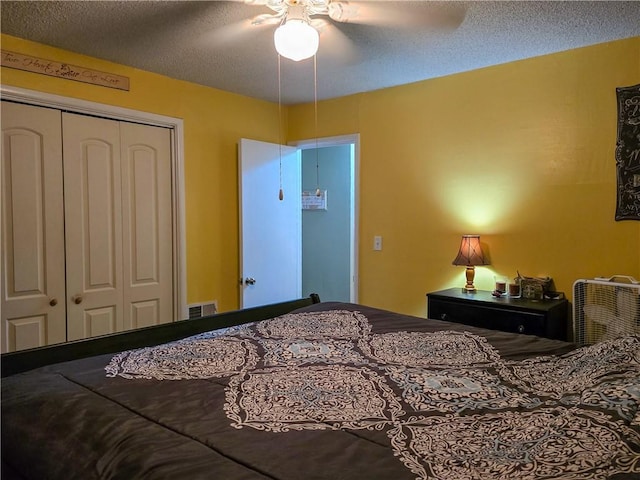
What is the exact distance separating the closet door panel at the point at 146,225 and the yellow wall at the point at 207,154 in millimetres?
156

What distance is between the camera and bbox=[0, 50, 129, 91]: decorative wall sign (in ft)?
8.86

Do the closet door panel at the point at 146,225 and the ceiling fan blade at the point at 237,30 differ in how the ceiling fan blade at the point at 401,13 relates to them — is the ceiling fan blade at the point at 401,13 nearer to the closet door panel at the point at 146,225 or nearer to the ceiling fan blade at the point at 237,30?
the ceiling fan blade at the point at 237,30

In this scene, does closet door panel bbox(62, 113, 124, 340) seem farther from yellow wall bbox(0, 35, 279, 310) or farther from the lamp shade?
the lamp shade

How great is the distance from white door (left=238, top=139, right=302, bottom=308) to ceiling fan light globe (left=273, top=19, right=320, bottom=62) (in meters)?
1.75

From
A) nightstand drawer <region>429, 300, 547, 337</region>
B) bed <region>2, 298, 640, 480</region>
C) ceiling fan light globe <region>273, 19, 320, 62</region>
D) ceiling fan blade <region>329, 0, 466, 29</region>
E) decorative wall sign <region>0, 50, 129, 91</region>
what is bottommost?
nightstand drawer <region>429, 300, 547, 337</region>

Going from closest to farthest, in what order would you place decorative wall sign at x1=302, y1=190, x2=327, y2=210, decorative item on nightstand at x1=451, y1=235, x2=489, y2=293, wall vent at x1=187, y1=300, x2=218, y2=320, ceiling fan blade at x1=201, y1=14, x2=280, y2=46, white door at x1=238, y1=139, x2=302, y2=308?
ceiling fan blade at x1=201, y1=14, x2=280, y2=46 → decorative item on nightstand at x1=451, y1=235, x2=489, y2=293 → wall vent at x1=187, y1=300, x2=218, y2=320 → white door at x1=238, y1=139, x2=302, y2=308 → decorative wall sign at x1=302, y1=190, x2=327, y2=210

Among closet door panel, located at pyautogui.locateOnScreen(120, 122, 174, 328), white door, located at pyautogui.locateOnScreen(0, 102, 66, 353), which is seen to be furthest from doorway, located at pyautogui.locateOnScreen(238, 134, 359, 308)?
white door, located at pyautogui.locateOnScreen(0, 102, 66, 353)

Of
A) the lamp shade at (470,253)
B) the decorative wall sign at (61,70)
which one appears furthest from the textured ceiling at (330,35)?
the lamp shade at (470,253)

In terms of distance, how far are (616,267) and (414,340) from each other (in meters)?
1.59

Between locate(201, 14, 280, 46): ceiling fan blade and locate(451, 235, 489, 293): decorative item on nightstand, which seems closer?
locate(201, 14, 280, 46): ceiling fan blade

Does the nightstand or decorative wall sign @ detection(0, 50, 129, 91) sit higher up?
decorative wall sign @ detection(0, 50, 129, 91)

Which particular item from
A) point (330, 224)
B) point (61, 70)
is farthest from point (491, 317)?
point (61, 70)

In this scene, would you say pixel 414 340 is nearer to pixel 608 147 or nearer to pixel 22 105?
pixel 608 147

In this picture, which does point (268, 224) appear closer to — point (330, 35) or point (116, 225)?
point (116, 225)
